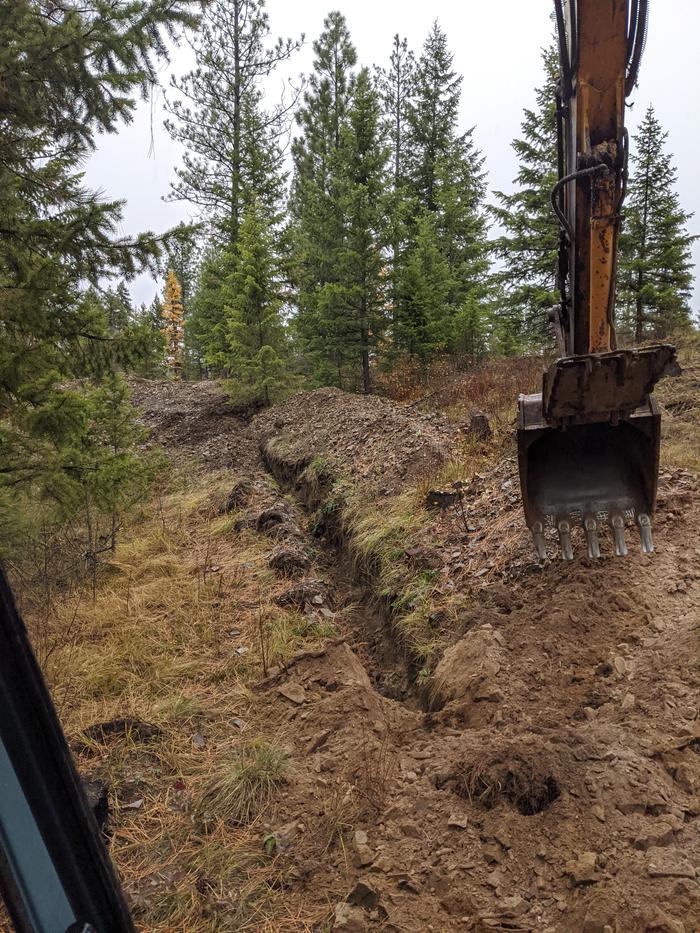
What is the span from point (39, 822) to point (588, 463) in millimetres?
4343

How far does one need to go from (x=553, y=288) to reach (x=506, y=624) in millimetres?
11563

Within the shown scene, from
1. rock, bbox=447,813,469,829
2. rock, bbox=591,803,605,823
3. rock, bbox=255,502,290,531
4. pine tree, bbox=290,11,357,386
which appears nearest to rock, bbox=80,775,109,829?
rock, bbox=447,813,469,829

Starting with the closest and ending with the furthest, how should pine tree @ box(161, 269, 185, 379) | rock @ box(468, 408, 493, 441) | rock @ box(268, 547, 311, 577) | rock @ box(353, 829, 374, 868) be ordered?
rock @ box(353, 829, 374, 868)
rock @ box(268, 547, 311, 577)
rock @ box(468, 408, 493, 441)
pine tree @ box(161, 269, 185, 379)

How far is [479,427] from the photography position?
795 cm

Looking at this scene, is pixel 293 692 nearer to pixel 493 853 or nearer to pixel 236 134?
pixel 493 853

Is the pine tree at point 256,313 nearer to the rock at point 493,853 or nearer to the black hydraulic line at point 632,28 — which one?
the black hydraulic line at point 632,28

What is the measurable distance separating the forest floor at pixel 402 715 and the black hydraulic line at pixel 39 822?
1843 mm

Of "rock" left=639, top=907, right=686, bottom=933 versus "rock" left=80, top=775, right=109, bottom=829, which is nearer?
"rock" left=639, top=907, right=686, bottom=933

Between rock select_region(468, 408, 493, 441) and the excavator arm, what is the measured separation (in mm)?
3304

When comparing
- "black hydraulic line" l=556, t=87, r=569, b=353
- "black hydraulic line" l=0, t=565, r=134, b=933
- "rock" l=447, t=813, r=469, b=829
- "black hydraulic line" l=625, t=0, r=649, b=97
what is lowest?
"rock" l=447, t=813, r=469, b=829

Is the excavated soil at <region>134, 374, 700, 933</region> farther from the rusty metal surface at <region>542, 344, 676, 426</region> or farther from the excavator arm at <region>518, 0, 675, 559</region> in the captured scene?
the rusty metal surface at <region>542, 344, 676, 426</region>

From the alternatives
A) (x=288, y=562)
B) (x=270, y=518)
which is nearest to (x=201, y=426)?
(x=270, y=518)

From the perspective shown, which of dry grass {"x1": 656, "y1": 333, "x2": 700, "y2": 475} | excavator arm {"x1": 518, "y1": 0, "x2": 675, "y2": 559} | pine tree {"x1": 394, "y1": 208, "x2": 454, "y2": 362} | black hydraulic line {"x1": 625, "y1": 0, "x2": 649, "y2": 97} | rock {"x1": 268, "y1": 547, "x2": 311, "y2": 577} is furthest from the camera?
pine tree {"x1": 394, "y1": 208, "x2": 454, "y2": 362}

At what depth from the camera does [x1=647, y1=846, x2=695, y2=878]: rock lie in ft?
7.54
